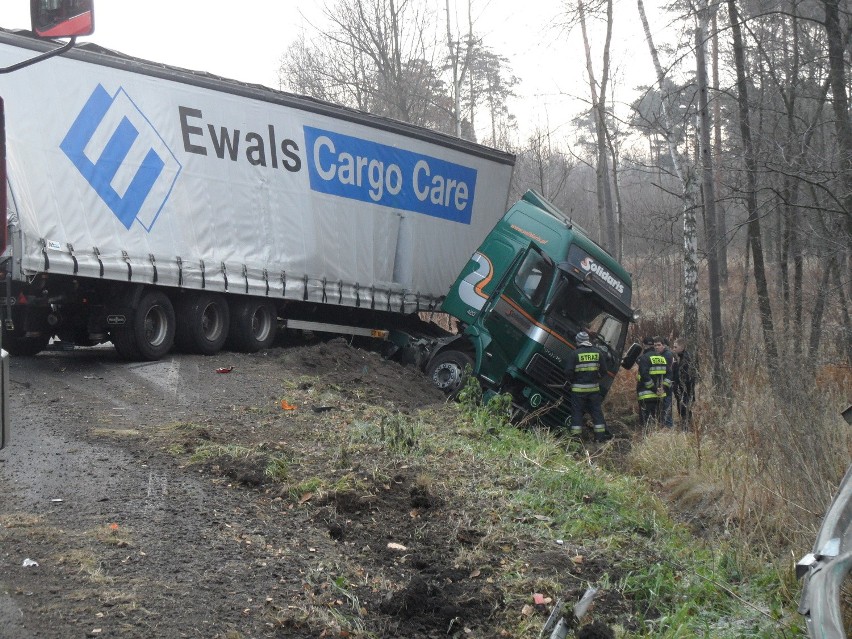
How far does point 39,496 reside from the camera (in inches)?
225

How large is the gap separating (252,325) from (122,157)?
322 centimetres

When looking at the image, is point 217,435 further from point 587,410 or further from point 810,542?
A: point 587,410

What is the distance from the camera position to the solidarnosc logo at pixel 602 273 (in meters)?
13.3

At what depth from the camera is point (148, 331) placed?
38.8 ft

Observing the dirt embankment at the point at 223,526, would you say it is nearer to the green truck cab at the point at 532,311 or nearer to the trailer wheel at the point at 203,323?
the trailer wheel at the point at 203,323

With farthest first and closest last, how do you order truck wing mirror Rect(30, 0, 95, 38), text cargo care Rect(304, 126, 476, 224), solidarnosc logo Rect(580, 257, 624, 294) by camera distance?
text cargo care Rect(304, 126, 476, 224) → solidarnosc logo Rect(580, 257, 624, 294) → truck wing mirror Rect(30, 0, 95, 38)

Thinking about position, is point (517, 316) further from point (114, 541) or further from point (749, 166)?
point (114, 541)

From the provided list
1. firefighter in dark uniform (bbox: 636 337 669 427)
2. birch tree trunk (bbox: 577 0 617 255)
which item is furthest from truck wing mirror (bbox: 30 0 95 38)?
birch tree trunk (bbox: 577 0 617 255)

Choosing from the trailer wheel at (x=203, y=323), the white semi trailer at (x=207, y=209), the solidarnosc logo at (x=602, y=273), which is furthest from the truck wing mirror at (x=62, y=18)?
the solidarnosc logo at (x=602, y=273)

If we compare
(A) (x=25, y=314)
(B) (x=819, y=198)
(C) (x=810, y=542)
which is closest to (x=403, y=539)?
(C) (x=810, y=542)

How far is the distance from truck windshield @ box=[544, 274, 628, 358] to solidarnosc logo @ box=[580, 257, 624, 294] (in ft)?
1.14

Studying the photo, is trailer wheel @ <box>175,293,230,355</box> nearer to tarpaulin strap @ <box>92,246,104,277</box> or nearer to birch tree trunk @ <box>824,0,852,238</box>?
tarpaulin strap @ <box>92,246,104,277</box>

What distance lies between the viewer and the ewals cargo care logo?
34.8 ft

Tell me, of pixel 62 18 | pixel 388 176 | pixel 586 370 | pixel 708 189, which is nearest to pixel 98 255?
pixel 388 176
